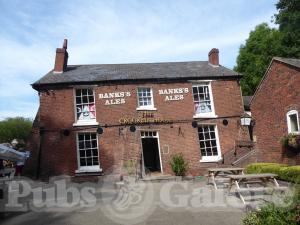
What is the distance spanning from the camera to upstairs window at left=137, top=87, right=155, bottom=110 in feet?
70.8

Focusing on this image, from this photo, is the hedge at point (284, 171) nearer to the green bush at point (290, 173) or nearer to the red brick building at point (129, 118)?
the green bush at point (290, 173)

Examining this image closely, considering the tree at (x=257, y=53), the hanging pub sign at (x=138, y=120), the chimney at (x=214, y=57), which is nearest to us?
the hanging pub sign at (x=138, y=120)

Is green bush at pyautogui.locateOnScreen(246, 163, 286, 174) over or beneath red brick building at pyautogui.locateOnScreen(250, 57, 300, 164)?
beneath

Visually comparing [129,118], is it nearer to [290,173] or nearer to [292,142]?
[292,142]

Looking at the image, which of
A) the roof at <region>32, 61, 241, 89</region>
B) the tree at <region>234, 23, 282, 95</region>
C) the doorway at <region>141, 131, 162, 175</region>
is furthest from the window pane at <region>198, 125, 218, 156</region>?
the tree at <region>234, 23, 282, 95</region>

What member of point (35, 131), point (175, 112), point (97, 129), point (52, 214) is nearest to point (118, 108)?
point (97, 129)

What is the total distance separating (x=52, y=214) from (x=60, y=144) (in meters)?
10.1

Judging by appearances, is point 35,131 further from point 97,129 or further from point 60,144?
point 97,129

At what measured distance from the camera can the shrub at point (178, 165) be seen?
2016cm

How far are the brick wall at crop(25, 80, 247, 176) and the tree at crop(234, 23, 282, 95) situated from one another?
16.1 m

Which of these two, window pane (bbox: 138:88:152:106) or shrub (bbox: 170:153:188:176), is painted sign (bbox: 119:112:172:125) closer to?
window pane (bbox: 138:88:152:106)

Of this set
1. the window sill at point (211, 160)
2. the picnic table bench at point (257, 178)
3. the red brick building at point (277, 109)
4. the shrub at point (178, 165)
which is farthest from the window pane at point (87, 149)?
the picnic table bench at point (257, 178)

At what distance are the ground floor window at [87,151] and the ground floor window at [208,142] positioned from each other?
20.8 feet

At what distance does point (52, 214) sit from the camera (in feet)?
34.6
